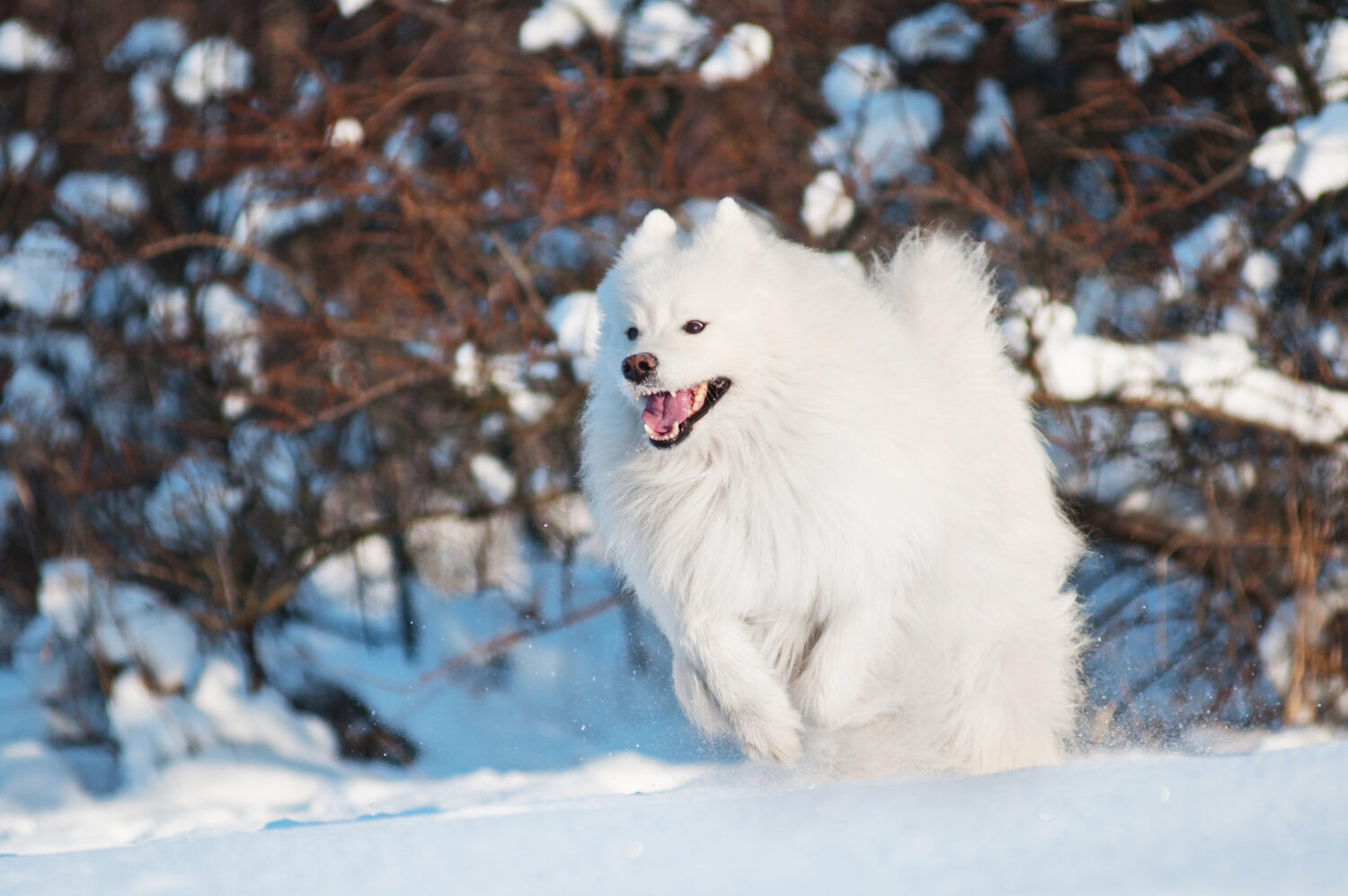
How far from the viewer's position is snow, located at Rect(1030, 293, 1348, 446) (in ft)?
19.5

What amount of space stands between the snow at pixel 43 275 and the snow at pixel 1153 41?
640 cm

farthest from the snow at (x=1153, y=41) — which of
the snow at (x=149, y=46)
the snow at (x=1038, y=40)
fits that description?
the snow at (x=149, y=46)

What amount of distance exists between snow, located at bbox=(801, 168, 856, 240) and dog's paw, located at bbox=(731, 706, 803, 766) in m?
4.01

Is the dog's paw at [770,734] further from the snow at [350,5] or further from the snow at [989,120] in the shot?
the snow at [350,5]

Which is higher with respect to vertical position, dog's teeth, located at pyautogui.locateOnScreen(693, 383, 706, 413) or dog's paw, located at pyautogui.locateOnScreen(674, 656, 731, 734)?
dog's teeth, located at pyautogui.locateOnScreen(693, 383, 706, 413)

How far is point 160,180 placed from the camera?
25.4 ft

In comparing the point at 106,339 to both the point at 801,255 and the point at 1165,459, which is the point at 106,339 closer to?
the point at 801,255

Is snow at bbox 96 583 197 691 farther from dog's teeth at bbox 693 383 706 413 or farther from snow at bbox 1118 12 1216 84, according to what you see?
snow at bbox 1118 12 1216 84

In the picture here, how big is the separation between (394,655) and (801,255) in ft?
17.7

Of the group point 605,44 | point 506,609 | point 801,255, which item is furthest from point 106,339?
point 801,255

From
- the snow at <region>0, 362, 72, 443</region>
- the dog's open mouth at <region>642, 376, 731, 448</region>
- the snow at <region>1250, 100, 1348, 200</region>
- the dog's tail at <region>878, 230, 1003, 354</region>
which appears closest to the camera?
the dog's open mouth at <region>642, 376, 731, 448</region>

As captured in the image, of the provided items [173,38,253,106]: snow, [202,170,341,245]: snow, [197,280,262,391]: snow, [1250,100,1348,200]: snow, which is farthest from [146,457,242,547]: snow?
[1250,100,1348,200]: snow

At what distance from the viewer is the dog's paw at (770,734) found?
3166 millimetres

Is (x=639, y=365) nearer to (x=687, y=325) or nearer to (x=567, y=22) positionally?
(x=687, y=325)
